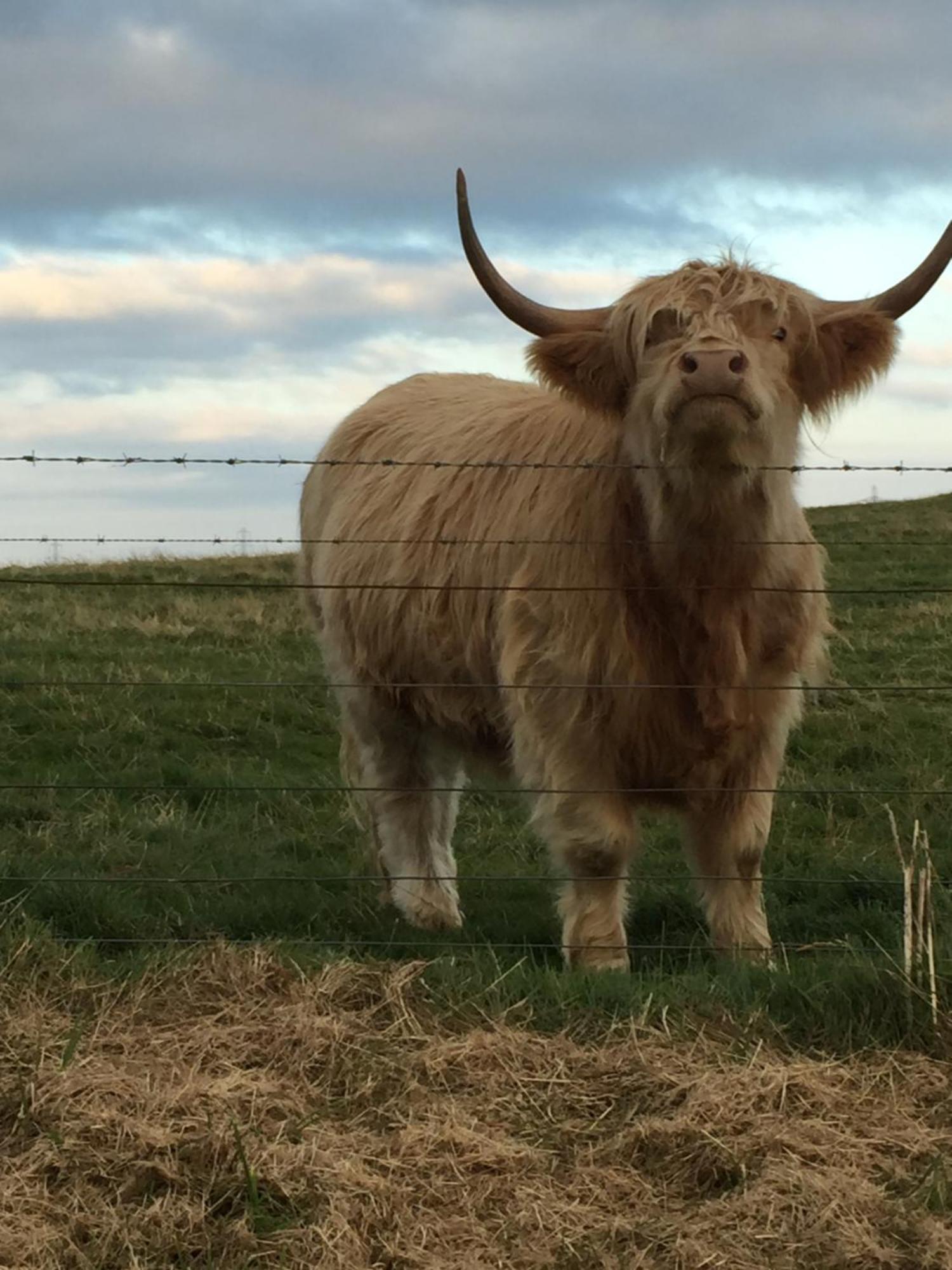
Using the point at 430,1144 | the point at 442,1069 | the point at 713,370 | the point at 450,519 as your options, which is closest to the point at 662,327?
the point at 713,370

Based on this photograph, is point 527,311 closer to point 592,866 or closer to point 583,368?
point 583,368

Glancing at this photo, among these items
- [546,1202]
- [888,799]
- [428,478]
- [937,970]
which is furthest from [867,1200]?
[888,799]

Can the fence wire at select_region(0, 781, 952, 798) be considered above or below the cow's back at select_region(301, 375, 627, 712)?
below

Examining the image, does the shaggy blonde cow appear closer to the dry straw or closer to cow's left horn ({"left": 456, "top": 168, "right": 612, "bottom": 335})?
cow's left horn ({"left": 456, "top": 168, "right": 612, "bottom": 335})

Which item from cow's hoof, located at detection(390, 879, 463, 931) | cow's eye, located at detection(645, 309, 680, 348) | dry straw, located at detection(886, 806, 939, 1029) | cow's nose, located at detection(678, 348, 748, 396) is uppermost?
cow's eye, located at detection(645, 309, 680, 348)

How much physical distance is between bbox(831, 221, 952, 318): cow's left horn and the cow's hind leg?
2358 mm

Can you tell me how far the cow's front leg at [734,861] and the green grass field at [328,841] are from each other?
15 cm

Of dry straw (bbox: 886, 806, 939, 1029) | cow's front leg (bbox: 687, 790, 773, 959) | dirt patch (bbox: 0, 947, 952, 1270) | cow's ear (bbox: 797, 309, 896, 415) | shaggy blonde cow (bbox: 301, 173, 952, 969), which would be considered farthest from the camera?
cow's front leg (bbox: 687, 790, 773, 959)

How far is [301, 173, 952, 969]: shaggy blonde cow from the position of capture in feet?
13.9

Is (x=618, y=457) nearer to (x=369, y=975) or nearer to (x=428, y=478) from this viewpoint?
(x=428, y=478)

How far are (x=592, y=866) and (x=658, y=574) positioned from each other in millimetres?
906

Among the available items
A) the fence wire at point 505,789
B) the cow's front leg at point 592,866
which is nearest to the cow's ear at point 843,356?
the fence wire at point 505,789

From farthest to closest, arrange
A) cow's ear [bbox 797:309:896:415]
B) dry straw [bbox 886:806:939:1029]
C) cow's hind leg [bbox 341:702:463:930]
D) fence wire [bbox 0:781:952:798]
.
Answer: cow's hind leg [bbox 341:702:463:930] → fence wire [bbox 0:781:952:798] → cow's ear [bbox 797:309:896:415] → dry straw [bbox 886:806:939:1029]

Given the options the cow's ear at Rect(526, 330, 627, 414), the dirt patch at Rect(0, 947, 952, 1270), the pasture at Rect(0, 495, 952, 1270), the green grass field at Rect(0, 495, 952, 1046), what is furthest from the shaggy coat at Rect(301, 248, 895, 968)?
the dirt patch at Rect(0, 947, 952, 1270)
